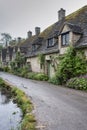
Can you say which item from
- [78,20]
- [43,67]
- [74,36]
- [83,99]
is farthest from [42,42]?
[83,99]

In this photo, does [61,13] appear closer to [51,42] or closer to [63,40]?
[51,42]

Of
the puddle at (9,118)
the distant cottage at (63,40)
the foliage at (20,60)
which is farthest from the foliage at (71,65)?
the foliage at (20,60)

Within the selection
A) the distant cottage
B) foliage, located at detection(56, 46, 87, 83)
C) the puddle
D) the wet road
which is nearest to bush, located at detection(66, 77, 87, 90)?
foliage, located at detection(56, 46, 87, 83)

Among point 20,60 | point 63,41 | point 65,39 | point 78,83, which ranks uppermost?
point 65,39

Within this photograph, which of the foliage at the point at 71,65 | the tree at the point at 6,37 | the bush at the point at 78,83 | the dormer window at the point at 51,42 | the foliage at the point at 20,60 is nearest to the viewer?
the bush at the point at 78,83

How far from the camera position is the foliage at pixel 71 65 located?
56.3ft

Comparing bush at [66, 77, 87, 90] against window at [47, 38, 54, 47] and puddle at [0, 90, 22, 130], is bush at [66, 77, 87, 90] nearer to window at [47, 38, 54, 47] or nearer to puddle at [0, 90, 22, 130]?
puddle at [0, 90, 22, 130]

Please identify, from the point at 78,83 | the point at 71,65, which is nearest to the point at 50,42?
the point at 71,65

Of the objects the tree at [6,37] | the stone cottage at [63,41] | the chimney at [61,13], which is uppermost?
the tree at [6,37]

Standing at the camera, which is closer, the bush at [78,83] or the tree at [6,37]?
the bush at [78,83]

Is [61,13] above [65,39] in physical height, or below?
above

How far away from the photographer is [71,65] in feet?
58.2

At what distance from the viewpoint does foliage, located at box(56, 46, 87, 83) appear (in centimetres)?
1716

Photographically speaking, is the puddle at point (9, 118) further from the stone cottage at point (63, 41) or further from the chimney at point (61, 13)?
the chimney at point (61, 13)
